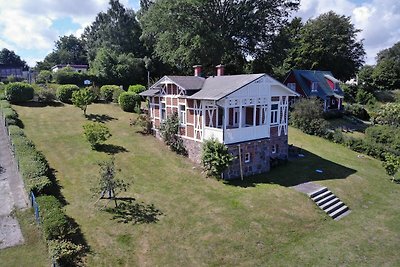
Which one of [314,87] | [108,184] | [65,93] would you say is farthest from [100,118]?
[314,87]

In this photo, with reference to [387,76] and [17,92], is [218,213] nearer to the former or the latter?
[17,92]

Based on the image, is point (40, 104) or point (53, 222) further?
point (40, 104)

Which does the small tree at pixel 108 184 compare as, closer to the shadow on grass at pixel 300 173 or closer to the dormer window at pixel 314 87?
the shadow on grass at pixel 300 173

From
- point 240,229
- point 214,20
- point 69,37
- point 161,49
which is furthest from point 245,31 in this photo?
point 69,37

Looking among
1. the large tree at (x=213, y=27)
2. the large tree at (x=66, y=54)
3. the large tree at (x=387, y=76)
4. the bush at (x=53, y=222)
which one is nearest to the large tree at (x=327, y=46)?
the large tree at (x=387, y=76)

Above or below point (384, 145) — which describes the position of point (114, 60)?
above

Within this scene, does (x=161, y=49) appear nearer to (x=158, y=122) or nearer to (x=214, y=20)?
(x=214, y=20)
